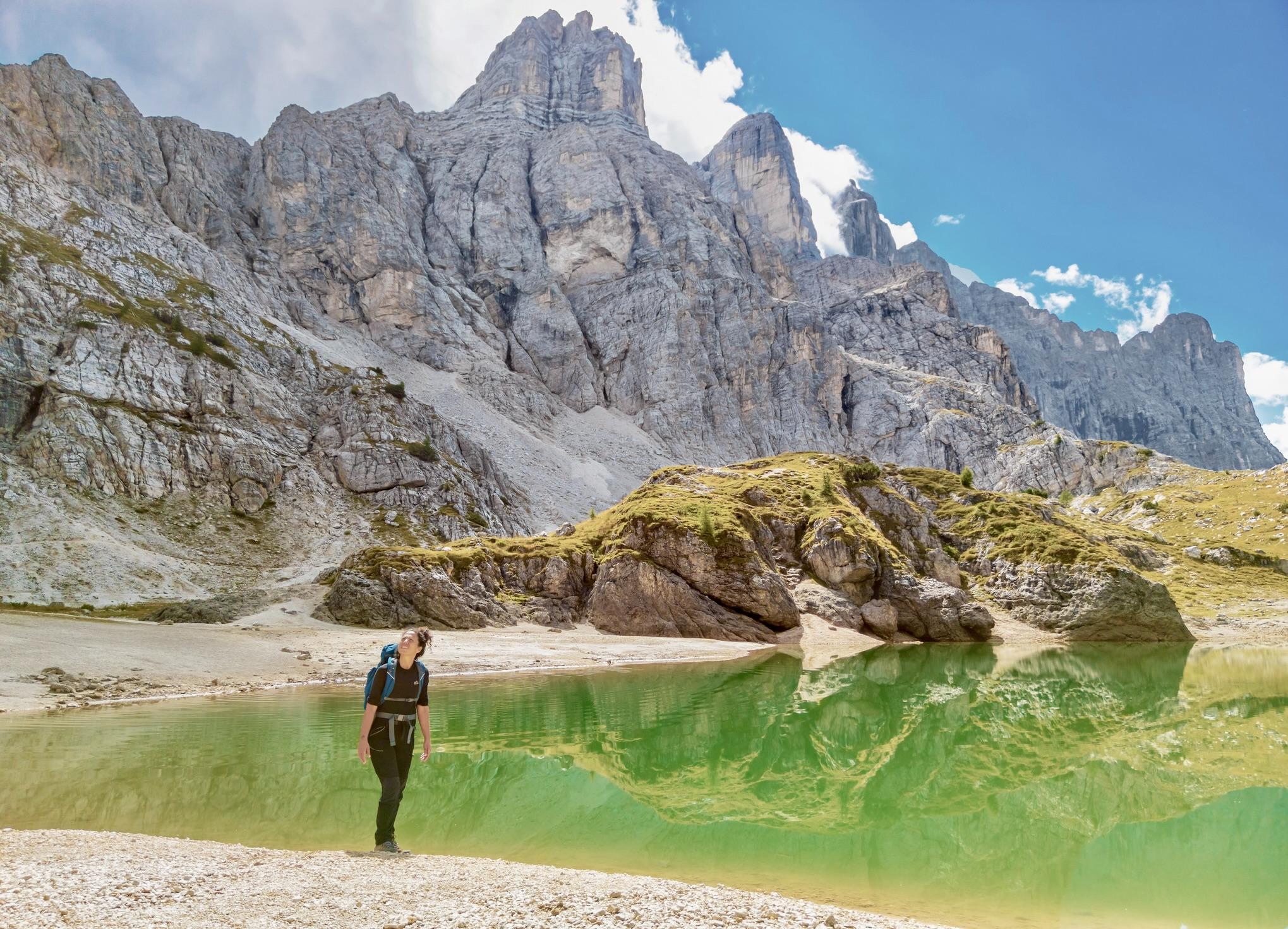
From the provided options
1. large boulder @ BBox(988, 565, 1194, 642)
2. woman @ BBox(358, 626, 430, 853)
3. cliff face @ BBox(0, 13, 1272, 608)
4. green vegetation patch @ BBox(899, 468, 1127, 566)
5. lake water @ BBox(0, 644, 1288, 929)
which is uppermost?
cliff face @ BBox(0, 13, 1272, 608)

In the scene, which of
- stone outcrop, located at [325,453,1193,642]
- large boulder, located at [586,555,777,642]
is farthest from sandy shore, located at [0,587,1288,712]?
stone outcrop, located at [325,453,1193,642]

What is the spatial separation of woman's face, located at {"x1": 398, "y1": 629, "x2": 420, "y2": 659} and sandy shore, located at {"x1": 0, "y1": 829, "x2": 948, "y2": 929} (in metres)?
2.62

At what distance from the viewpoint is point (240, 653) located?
34625mm

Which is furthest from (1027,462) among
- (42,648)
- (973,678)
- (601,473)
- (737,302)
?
(42,648)

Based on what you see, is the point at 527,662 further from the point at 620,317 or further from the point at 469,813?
the point at 620,317

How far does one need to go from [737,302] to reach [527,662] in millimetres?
157030

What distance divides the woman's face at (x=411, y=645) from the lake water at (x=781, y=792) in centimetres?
323

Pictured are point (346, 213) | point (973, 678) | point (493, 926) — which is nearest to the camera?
point (493, 926)

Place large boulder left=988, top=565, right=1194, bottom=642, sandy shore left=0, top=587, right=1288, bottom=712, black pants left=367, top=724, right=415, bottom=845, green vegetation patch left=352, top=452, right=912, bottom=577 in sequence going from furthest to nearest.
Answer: large boulder left=988, top=565, right=1194, bottom=642
green vegetation patch left=352, top=452, right=912, bottom=577
sandy shore left=0, top=587, right=1288, bottom=712
black pants left=367, top=724, right=415, bottom=845

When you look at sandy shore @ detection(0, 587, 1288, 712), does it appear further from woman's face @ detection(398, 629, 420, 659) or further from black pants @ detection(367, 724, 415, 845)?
woman's face @ detection(398, 629, 420, 659)

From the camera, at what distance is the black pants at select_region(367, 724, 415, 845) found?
10.2 m

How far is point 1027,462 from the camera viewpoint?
160250mm

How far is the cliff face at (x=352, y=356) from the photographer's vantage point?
228 ft

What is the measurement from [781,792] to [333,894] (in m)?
9.35
